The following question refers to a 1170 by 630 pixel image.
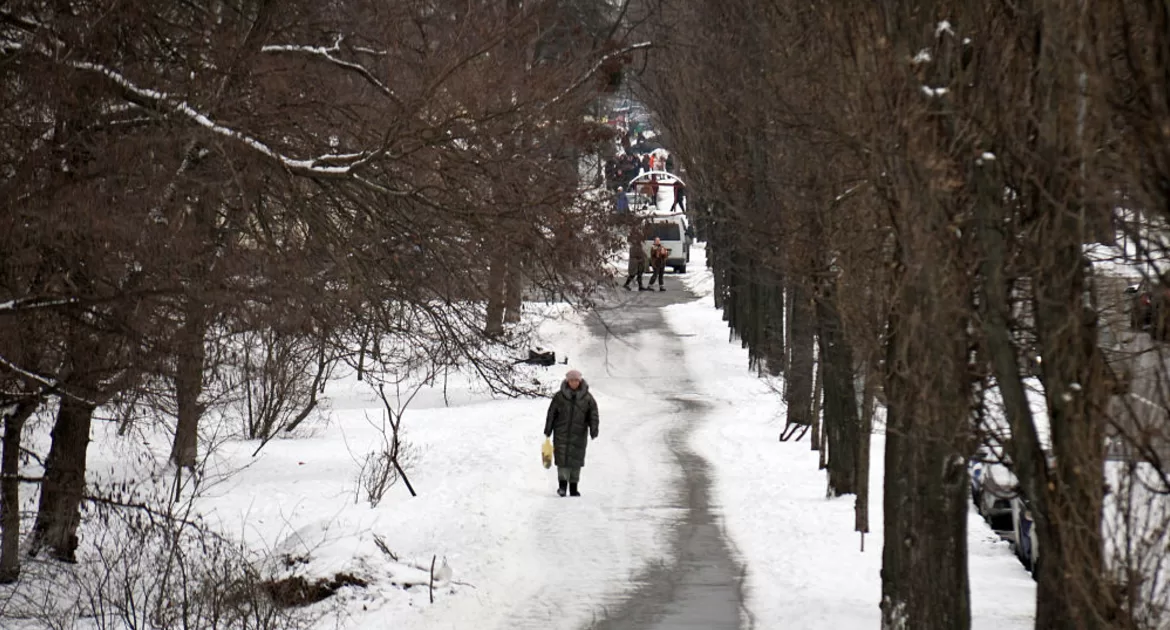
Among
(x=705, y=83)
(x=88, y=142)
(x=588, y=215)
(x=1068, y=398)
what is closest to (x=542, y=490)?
(x=588, y=215)

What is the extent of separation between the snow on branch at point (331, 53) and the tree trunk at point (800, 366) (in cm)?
967

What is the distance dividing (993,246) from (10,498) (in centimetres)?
909

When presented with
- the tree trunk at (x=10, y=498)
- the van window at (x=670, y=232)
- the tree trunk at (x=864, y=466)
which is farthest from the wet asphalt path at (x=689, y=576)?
the van window at (x=670, y=232)

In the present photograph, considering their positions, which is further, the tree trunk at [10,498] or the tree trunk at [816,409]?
the tree trunk at [816,409]

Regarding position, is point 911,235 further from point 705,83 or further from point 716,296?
point 716,296

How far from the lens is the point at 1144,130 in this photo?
5.34 m

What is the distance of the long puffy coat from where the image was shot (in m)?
20.5

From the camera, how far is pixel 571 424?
808 inches

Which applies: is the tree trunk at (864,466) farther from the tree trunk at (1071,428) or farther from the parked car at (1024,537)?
the tree trunk at (1071,428)

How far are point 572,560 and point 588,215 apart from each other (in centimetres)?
388

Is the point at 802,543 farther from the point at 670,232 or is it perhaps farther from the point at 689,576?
the point at 670,232

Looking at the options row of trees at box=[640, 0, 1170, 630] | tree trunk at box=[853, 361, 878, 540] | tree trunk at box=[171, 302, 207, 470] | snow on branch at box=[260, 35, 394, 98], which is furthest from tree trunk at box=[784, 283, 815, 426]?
tree trunk at box=[171, 302, 207, 470]

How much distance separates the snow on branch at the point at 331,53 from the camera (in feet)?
42.8

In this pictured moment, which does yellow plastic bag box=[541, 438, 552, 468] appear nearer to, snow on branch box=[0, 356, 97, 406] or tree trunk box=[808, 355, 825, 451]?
tree trunk box=[808, 355, 825, 451]
